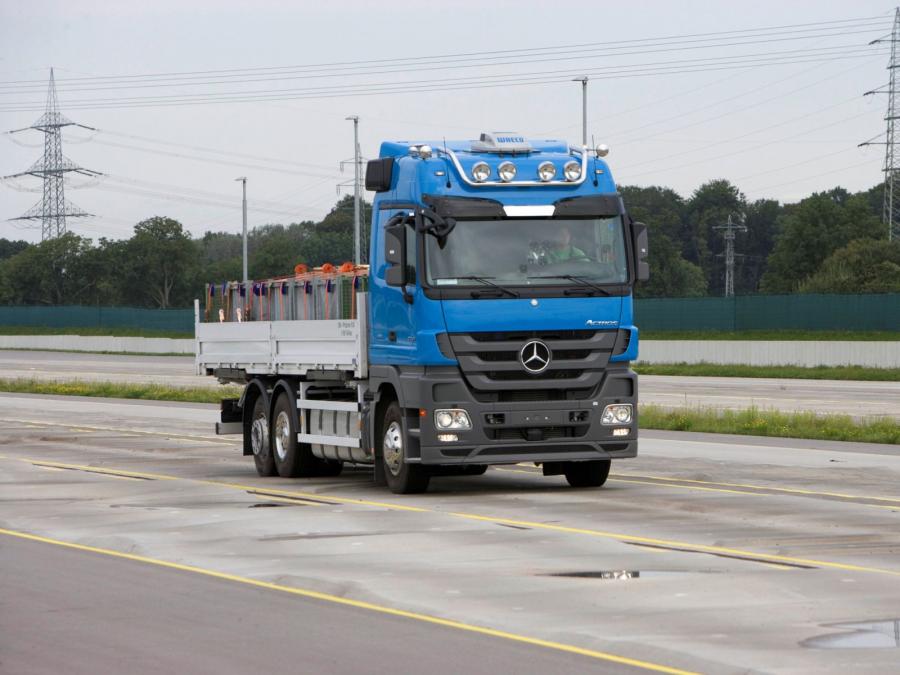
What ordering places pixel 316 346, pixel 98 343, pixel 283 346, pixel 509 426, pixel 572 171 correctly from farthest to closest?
pixel 98 343 < pixel 283 346 < pixel 316 346 < pixel 572 171 < pixel 509 426

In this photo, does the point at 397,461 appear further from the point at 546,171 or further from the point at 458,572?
the point at 458,572

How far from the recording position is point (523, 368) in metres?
17.8

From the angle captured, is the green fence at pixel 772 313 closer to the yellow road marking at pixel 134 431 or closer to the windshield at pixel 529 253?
the yellow road marking at pixel 134 431

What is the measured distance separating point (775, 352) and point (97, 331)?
2062 inches

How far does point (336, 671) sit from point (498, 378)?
9541mm

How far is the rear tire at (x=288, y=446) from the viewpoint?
2103cm

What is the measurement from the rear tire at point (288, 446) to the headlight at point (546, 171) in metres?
4.74

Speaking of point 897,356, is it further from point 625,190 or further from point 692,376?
point 625,190

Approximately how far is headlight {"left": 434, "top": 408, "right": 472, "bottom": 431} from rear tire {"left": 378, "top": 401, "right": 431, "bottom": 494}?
0.57 meters

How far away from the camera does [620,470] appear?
21.8 m

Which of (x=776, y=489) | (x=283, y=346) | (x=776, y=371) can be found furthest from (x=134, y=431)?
(x=776, y=371)

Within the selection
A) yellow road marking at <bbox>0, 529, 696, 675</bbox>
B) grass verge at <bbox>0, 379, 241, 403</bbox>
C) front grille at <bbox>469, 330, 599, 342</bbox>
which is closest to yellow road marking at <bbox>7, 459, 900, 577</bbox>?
front grille at <bbox>469, 330, 599, 342</bbox>

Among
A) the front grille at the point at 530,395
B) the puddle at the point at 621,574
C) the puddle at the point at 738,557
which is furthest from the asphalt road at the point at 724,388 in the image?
the puddle at the point at 621,574

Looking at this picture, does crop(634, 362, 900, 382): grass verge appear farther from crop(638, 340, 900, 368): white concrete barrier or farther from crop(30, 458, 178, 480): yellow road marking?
crop(30, 458, 178, 480): yellow road marking
